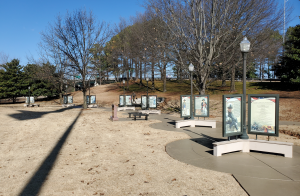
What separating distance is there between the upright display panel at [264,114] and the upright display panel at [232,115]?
1.28 feet

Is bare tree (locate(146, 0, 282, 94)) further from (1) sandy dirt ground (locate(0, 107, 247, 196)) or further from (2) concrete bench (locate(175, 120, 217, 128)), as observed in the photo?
(1) sandy dirt ground (locate(0, 107, 247, 196))

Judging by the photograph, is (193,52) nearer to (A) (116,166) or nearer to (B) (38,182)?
(A) (116,166)

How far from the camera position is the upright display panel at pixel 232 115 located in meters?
7.66

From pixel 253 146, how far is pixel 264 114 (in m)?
1.20

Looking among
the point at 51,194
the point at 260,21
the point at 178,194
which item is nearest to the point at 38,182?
the point at 51,194

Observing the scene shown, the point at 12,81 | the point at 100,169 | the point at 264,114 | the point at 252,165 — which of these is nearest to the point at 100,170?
the point at 100,169

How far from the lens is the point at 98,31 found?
25156 millimetres

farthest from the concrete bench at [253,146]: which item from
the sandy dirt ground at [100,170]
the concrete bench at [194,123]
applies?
the concrete bench at [194,123]

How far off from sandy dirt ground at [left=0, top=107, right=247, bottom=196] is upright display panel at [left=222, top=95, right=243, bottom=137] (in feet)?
A: 8.01

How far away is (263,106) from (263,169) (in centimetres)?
254

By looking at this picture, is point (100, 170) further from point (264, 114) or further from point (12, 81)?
point (12, 81)

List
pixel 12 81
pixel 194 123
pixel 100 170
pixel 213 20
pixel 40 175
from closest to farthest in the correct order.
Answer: pixel 40 175 → pixel 100 170 → pixel 194 123 → pixel 213 20 → pixel 12 81

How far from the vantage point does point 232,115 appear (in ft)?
25.8

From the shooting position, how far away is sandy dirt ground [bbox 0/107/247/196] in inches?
186
